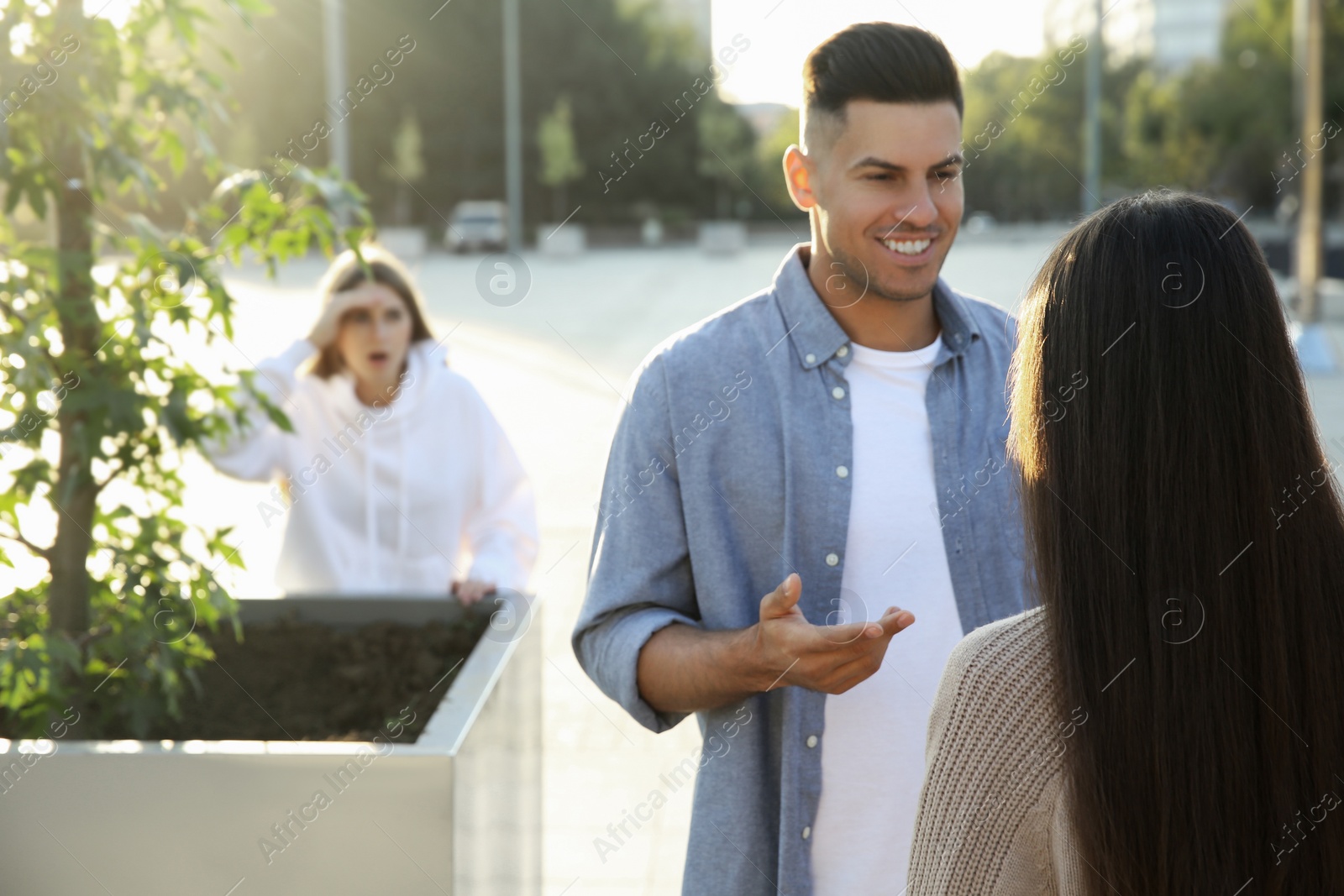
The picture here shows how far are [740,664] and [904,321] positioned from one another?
0.76m

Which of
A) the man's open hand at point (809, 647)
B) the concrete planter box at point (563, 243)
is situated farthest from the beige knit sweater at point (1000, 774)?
the concrete planter box at point (563, 243)

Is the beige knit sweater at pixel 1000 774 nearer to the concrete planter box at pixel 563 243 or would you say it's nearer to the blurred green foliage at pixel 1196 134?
the concrete planter box at pixel 563 243

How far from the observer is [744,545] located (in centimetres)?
225

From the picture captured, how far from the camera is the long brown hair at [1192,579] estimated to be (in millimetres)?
1254

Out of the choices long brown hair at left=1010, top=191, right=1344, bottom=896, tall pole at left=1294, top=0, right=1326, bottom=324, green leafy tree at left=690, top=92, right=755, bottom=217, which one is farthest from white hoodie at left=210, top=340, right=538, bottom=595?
green leafy tree at left=690, top=92, right=755, bottom=217

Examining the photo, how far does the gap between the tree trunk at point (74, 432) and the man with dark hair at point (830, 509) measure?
1170 mm

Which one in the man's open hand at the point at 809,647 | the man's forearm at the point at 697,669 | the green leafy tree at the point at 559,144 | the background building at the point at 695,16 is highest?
the background building at the point at 695,16

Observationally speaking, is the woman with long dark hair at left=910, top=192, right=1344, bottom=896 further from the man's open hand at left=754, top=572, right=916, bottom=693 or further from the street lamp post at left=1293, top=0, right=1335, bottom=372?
the street lamp post at left=1293, top=0, right=1335, bottom=372

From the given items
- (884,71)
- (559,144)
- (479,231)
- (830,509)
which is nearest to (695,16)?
(559,144)

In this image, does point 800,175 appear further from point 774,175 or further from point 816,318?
point 774,175

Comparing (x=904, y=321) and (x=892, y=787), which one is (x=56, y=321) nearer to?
(x=904, y=321)

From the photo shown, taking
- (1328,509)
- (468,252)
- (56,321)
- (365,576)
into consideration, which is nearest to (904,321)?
(1328,509)

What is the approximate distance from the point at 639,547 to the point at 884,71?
92 cm

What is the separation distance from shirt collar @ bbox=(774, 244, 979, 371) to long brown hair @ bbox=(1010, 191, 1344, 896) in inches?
38.2
